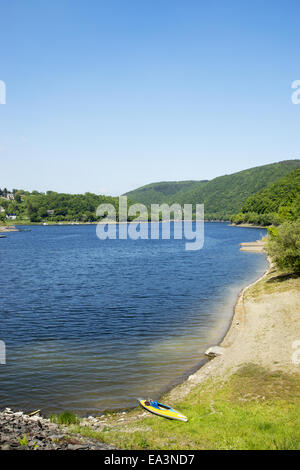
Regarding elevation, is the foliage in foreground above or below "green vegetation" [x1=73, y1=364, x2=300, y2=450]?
above

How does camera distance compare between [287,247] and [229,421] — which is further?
[287,247]

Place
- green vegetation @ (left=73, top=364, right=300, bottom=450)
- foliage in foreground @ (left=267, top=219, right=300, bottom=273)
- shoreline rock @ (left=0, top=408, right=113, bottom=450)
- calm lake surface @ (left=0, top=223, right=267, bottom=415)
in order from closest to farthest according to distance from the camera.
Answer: shoreline rock @ (left=0, top=408, right=113, bottom=450) < green vegetation @ (left=73, top=364, right=300, bottom=450) < calm lake surface @ (left=0, top=223, right=267, bottom=415) < foliage in foreground @ (left=267, top=219, right=300, bottom=273)

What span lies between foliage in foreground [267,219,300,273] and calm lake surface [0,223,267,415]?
272 inches

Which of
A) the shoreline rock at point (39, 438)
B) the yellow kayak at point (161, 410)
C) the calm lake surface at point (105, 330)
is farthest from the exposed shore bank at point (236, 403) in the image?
the calm lake surface at point (105, 330)

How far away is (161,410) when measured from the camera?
17266 millimetres

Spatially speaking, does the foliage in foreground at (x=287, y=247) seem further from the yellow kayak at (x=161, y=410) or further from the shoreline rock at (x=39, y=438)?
the shoreline rock at (x=39, y=438)

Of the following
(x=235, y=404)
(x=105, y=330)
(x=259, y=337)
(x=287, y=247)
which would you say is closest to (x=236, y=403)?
(x=235, y=404)

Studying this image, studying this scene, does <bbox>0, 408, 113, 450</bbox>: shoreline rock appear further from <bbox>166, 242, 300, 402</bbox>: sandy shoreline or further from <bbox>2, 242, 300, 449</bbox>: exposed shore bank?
<bbox>166, 242, 300, 402</bbox>: sandy shoreline

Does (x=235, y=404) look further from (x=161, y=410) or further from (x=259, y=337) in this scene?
(x=259, y=337)

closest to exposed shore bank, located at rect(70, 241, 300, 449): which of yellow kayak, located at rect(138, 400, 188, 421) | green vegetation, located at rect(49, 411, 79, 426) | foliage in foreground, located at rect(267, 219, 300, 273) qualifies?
yellow kayak, located at rect(138, 400, 188, 421)

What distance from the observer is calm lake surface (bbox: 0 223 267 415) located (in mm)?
21297

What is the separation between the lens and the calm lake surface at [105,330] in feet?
69.9

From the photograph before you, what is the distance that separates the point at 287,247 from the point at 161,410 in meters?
31.5
